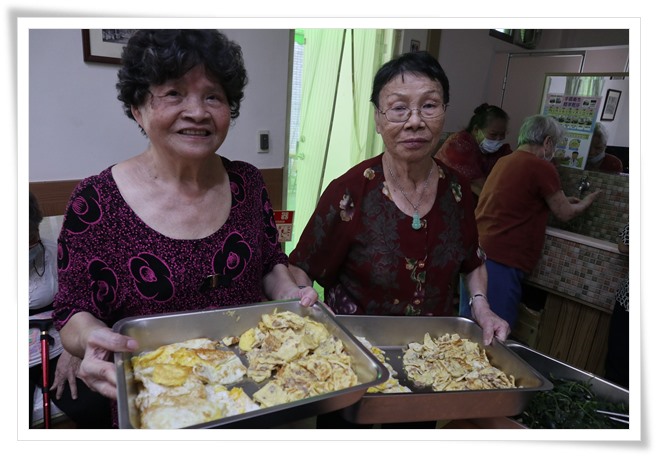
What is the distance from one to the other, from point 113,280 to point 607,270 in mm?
2679

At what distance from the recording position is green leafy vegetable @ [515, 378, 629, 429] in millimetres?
1067

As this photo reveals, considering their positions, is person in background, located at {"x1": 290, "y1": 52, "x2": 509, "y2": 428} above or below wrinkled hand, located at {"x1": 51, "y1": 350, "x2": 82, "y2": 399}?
above

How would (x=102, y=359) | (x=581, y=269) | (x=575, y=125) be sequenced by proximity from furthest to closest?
(x=575, y=125) → (x=581, y=269) → (x=102, y=359)

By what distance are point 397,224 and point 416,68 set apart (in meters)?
0.50

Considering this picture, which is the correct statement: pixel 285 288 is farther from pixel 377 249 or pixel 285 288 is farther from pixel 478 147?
pixel 478 147

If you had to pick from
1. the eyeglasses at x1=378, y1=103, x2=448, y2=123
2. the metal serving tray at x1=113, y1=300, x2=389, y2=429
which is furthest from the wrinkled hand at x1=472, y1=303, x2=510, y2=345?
the eyeglasses at x1=378, y1=103, x2=448, y2=123

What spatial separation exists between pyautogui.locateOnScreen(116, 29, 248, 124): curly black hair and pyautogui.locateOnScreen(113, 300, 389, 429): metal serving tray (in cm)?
55

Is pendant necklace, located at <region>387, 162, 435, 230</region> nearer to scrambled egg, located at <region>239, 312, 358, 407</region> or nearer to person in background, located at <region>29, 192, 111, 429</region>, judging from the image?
scrambled egg, located at <region>239, 312, 358, 407</region>

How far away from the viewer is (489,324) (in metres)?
1.28

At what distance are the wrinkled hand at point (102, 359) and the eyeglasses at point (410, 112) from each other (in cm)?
97

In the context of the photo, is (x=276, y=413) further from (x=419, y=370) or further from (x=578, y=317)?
(x=578, y=317)

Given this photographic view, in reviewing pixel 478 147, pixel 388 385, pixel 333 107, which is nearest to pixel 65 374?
pixel 388 385

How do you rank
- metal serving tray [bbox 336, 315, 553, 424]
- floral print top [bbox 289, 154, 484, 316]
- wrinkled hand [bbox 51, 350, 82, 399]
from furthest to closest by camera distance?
wrinkled hand [bbox 51, 350, 82, 399] < floral print top [bbox 289, 154, 484, 316] < metal serving tray [bbox 336, 315, 553, 424]
